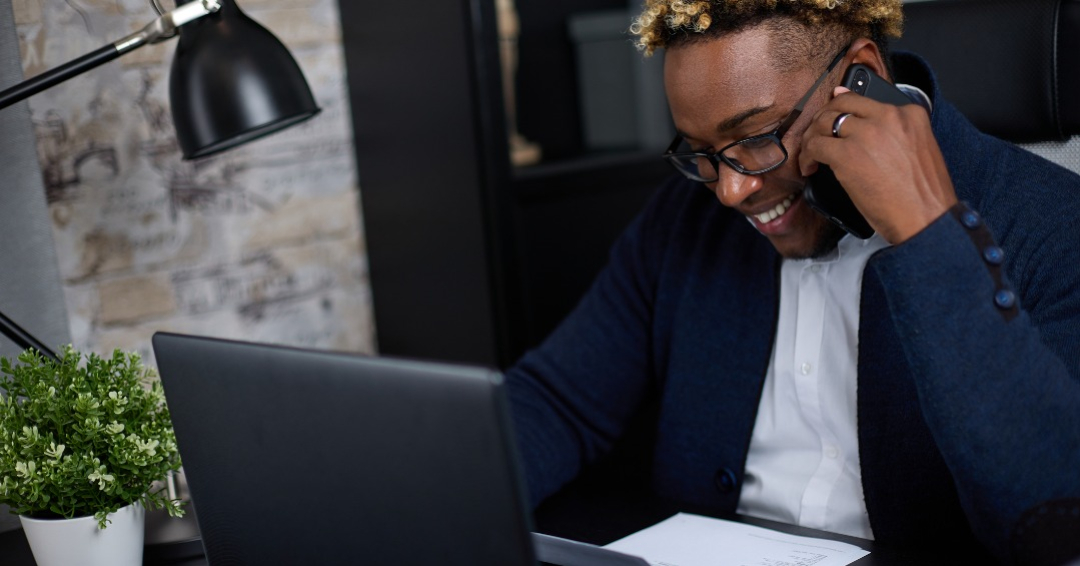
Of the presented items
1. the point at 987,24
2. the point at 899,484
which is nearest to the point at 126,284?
the point at 899,484

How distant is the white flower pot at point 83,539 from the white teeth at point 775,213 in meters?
0.71

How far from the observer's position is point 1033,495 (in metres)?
0.90

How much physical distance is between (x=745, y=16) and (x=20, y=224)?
841 millimetres

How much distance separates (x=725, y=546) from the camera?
99cm

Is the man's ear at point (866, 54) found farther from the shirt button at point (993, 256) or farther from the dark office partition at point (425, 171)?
the dark office partition at point (425, 171)

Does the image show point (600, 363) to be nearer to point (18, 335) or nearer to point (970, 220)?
point (970, 220)

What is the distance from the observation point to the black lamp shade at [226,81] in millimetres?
1109

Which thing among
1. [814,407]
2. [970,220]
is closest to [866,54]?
[970,220]

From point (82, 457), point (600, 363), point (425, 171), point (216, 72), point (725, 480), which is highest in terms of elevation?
point (216, 72)

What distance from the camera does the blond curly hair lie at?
3.63 ft

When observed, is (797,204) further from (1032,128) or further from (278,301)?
(278,301)

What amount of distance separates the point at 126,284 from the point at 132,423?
0.64 m

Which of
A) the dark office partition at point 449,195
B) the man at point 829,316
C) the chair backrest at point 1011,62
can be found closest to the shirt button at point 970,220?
the man at point 829,316

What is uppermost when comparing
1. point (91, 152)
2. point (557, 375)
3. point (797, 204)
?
point (91, 152)
